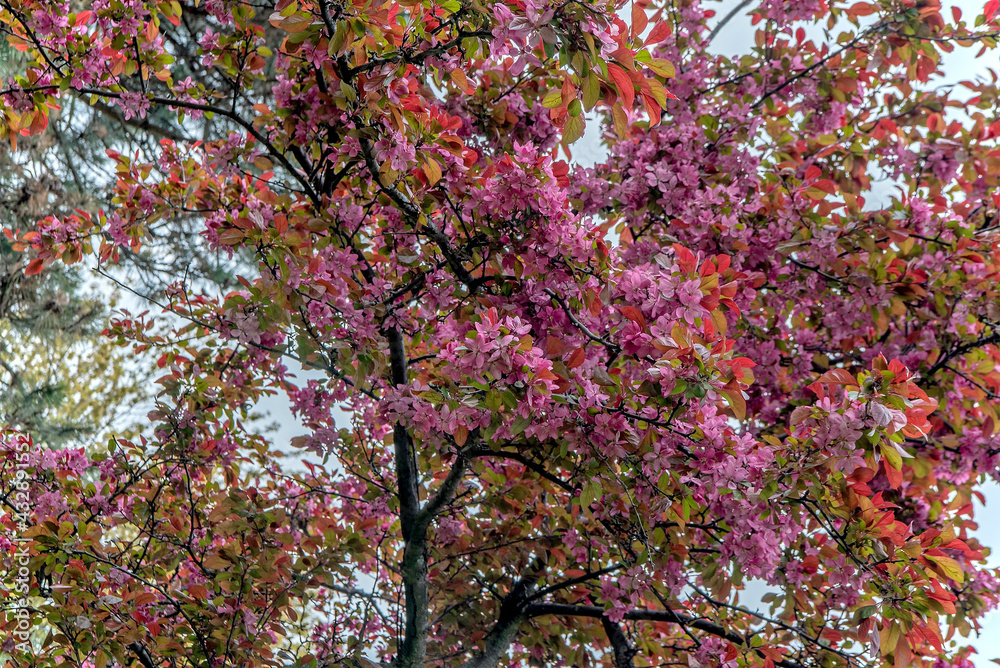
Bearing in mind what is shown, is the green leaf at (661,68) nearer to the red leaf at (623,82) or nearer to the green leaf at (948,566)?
the red leaf at (623,82)

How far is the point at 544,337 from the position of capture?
1690mm

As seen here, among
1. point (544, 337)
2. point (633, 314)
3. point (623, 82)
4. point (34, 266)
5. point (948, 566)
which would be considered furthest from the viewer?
point (34, 266)

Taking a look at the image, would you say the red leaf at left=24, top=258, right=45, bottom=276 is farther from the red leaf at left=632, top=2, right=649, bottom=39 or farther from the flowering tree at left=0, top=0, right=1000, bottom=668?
the red leaf at left=632, top=2, right=649, bottom=39

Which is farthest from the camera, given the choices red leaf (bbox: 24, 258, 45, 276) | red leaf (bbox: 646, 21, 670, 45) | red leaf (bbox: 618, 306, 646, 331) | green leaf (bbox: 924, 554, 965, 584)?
red leaf (bbox: 24, 258, 45, 276)

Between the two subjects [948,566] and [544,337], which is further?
[544,337]

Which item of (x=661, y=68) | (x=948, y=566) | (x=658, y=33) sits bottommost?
(x=948, y=566)

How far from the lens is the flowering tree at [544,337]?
1357mm

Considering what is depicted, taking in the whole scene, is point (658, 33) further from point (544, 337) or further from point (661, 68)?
point (544, 337)

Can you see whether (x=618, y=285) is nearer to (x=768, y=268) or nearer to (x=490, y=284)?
(x=490, y=284)

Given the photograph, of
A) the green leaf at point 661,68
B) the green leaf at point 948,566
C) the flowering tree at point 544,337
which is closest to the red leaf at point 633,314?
the flowering tree at point 544,337

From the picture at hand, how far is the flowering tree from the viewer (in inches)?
53.4

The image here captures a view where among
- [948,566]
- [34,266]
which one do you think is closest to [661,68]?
[948,566]

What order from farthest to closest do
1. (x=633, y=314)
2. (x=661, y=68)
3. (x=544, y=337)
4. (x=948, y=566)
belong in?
(x=544, y=337) → (x=633, y=314) → (x=948, y=566) → (x=661, y=68)

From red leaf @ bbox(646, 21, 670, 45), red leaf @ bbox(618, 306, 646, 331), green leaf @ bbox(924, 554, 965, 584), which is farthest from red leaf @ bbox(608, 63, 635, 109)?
green leaf @ bbox(924, 554, 965, 584)
